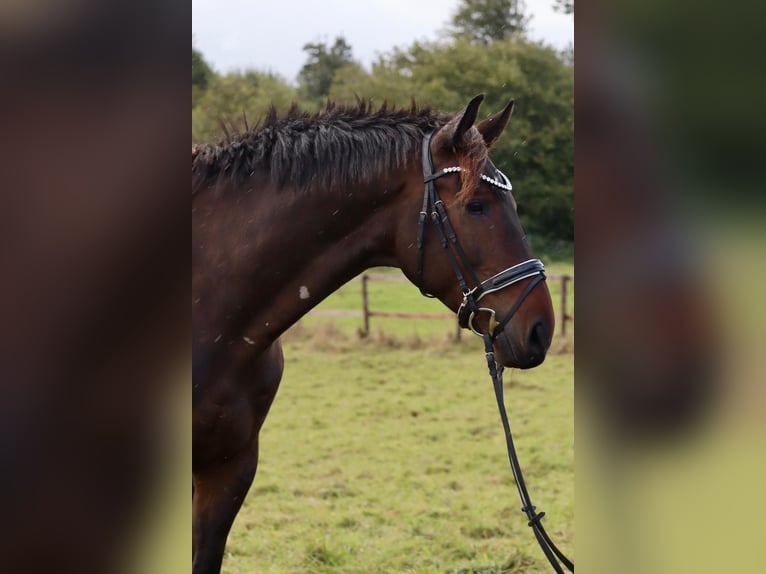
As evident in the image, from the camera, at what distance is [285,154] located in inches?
95.5

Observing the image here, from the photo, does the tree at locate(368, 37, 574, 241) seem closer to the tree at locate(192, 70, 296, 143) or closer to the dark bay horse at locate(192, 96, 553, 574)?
the tree at locate(192, 70, 296, 143)

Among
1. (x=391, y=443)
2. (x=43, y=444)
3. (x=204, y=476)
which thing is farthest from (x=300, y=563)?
(x=43, y=444)

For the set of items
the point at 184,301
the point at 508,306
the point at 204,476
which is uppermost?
the point at 184,301

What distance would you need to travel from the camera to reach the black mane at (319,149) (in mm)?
2402

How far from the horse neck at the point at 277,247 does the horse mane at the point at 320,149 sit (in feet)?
0.17

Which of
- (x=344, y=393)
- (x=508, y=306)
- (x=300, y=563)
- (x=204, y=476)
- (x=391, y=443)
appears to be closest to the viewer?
(x=508, y=306)

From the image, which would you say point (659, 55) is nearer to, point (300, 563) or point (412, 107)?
point (412, 107)

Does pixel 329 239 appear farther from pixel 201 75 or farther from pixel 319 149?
pixel 201 75

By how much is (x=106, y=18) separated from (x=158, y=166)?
109mm

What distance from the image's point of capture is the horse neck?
235 centimetres

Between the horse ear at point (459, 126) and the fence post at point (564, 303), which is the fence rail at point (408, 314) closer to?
the fence post at point (564, 303)

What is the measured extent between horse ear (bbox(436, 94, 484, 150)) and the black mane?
10cm

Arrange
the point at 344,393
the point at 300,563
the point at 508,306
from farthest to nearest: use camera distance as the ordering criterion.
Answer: the point at 344,393 < the point at 300,563 < the point at 508,306

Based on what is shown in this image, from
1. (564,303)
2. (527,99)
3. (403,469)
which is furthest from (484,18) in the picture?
(403,469)
